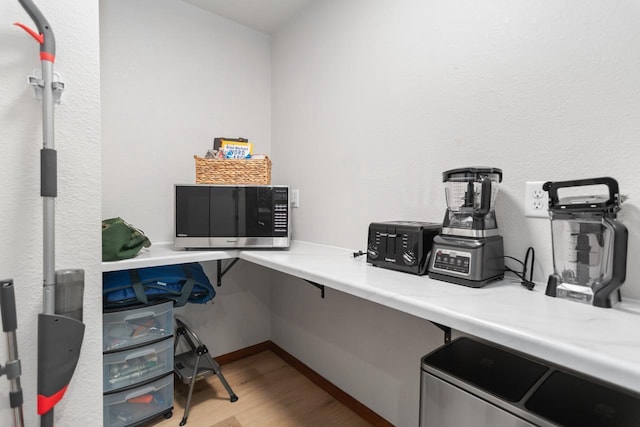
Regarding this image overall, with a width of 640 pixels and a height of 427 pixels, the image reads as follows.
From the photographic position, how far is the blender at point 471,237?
2.94 ft

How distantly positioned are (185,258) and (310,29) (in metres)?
1.55

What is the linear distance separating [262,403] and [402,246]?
1233 millimetres

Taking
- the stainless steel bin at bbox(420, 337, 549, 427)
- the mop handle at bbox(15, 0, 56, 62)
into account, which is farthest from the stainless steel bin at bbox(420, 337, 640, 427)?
the mop handle at bbox(15, 0, 56, 62)

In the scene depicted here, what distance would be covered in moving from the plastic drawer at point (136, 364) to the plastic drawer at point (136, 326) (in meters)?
0.04

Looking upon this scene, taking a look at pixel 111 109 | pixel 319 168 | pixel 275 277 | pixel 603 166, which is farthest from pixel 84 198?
pixel 603 166

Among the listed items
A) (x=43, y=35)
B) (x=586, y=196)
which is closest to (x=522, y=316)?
(x=586, y=196)

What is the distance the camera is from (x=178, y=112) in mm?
1823

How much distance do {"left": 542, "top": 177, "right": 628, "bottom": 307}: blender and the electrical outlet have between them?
6 cm

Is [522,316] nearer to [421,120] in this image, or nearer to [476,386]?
[476,386]

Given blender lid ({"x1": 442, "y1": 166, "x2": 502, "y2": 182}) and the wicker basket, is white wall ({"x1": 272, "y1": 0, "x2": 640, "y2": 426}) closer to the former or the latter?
blender lid ({"x1": 442, "y1": 166, "x2": 502, "y2": 182})

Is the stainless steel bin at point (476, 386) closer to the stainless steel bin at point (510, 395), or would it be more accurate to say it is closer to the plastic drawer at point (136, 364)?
the stainless steel bin at point (510, 395)

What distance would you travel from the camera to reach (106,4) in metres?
1.56

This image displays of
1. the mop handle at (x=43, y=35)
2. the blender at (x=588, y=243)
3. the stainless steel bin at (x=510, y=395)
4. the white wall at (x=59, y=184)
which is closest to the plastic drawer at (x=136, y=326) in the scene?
the white wall at (x=59, y=184)

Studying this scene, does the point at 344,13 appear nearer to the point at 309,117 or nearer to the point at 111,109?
the point at 309,117
